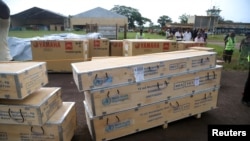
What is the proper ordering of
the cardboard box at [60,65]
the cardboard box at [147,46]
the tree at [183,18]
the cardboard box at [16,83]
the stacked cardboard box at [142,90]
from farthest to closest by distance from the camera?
the tree at [183,18], the cardboard box at [60,65], the cardboard box at [147,46], the stacked cardboard box at [142,90], the cardboard box at [16,83]

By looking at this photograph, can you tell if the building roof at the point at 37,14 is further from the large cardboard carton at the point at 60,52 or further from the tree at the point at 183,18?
the large cardboard carton at the point at 60,52

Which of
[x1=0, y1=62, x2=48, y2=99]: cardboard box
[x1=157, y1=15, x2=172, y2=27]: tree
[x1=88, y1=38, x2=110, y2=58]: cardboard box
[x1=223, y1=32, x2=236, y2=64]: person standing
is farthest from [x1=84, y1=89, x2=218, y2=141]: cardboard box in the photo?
[x1=157, y1=15, x2=172, y2=27]: tree

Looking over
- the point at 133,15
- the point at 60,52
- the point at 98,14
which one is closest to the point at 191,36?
the point at 60,52

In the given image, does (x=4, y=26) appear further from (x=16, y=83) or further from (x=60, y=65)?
(x=60, y=65)

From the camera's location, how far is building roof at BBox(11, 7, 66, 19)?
59.1m

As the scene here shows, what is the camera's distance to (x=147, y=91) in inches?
138

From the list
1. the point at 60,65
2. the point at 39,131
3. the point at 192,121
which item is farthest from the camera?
the point at 60,65

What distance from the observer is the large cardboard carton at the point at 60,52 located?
25.7 feet

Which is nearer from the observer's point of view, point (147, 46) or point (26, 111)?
point (26, 111)

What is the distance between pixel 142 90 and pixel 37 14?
63.9 m

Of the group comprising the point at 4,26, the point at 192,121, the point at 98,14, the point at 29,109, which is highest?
the point at 98,14

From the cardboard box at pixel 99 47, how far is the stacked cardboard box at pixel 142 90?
4.70 metres

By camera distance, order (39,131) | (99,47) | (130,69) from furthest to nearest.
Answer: (99,47)
(130,69)
(39,131)

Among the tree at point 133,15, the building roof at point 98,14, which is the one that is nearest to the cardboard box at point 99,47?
the building roof at point 98,14
